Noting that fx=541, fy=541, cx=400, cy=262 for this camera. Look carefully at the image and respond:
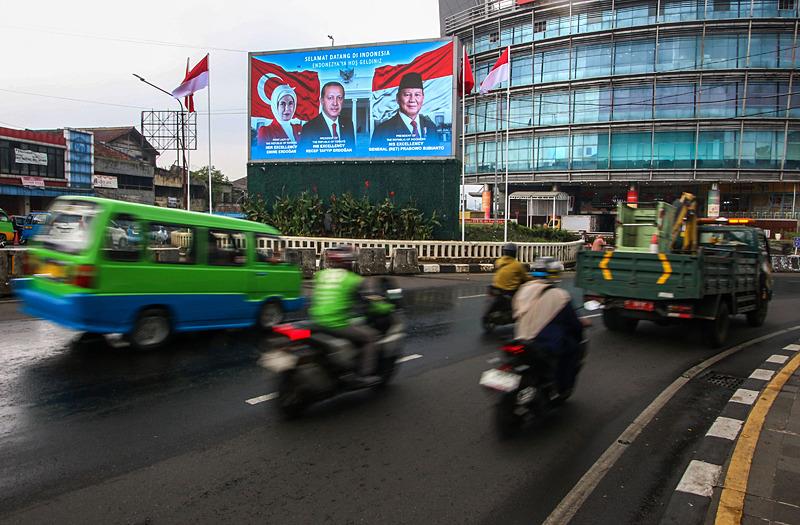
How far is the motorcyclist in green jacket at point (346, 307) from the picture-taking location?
17.2ft

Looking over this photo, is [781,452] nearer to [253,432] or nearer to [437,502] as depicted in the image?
[437,502]

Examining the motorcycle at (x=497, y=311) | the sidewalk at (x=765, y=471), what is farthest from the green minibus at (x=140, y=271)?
the sidewalk at (x=765, y=471)

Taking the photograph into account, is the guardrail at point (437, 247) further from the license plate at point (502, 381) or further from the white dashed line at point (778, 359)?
the license plate at point (502, 381)

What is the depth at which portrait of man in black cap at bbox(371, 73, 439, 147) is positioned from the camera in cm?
2291

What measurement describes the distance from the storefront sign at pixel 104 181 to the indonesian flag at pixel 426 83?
31.9 metres

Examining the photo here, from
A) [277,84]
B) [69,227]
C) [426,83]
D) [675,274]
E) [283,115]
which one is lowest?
[675,274]

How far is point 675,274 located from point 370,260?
36.3ft

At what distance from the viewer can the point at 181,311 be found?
7.39m

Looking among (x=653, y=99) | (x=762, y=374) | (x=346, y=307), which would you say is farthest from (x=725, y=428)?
(x=653, y=99)

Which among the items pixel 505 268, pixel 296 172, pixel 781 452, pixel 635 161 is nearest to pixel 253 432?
pixel 781 452

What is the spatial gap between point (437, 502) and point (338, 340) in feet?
6.52

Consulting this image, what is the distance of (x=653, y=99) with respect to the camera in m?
47.1

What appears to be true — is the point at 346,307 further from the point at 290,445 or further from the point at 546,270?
the point at 546,270

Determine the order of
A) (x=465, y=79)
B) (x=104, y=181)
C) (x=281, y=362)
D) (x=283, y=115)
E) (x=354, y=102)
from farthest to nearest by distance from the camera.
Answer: (x=104, y=181)
(x=283, y=115)
(x=465, y=79)
(x=354, y=102)
(x=281, y=362)
